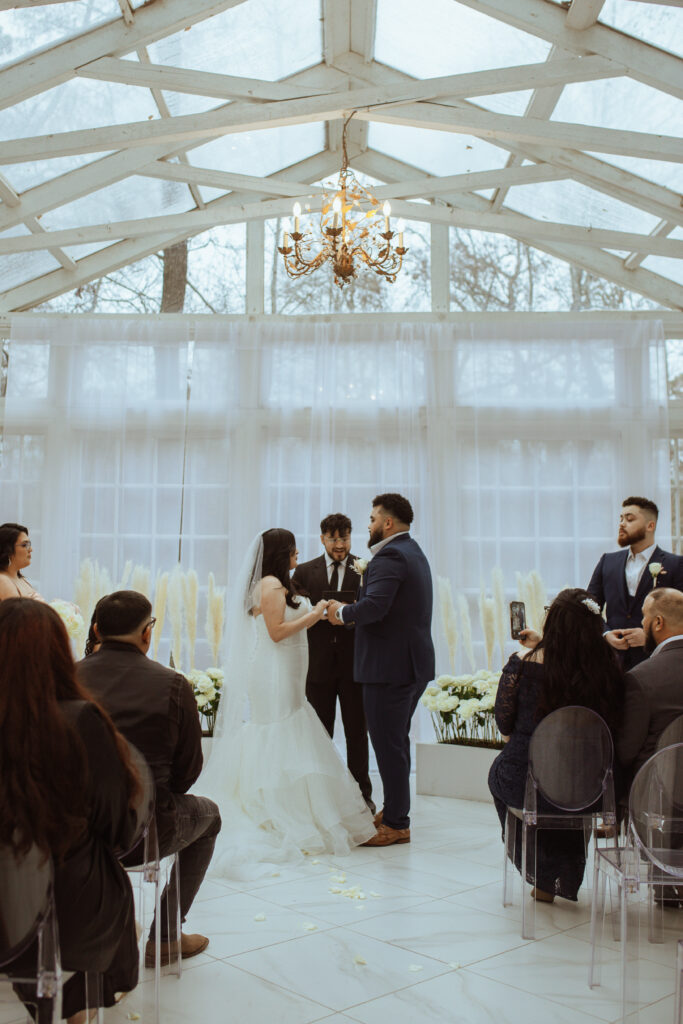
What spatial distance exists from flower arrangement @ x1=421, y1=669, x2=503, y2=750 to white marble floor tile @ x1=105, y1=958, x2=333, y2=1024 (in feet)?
8.94

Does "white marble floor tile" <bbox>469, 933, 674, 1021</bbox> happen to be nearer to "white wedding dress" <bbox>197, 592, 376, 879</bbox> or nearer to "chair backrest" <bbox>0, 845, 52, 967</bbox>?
"white wedding dress" <bbox>197, 592, 376, 879</bbox>

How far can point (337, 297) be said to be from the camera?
694 centimetres

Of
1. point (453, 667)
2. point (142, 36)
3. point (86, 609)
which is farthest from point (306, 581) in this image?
point (142, 36)

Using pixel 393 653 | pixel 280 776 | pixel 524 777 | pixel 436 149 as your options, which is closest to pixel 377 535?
pixel 393 653

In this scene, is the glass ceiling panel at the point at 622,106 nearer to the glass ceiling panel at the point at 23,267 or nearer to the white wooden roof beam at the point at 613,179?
the white wooden roof beam at the point at 613,179

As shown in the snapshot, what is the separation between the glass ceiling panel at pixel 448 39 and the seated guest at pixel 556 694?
10.6 ft

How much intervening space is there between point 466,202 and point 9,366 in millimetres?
3465

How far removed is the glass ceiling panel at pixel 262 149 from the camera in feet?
20.1

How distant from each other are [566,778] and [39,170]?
4.63m

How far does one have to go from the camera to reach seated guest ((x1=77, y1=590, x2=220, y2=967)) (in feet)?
8.47

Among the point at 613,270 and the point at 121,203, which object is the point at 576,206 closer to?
the point at 613,270

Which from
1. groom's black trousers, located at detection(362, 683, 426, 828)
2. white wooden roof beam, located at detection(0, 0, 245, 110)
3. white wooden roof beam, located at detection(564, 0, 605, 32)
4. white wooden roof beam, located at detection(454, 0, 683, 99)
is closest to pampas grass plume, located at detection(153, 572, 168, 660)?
groom's black trousers, located at detection(362, 683, 426, 828)

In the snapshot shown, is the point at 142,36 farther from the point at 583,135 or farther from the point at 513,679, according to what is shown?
the point at 513,679

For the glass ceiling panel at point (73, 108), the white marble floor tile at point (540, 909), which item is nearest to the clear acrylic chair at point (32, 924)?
the white marble floor tile at point (540, 909)
